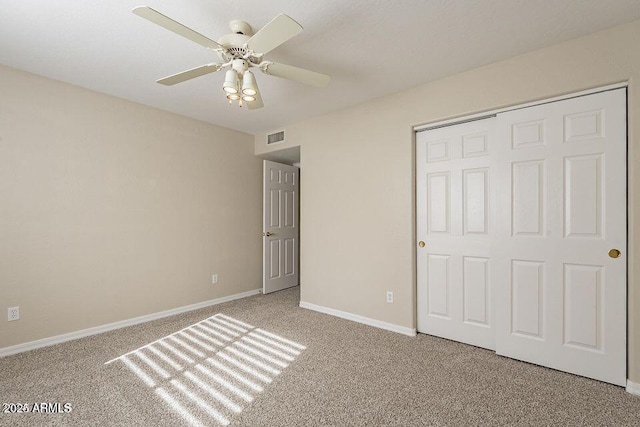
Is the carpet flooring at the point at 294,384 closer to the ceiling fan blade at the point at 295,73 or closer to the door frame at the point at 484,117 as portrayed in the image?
the door frame at the point at 484,117

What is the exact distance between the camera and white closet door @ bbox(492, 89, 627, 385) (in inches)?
77.2

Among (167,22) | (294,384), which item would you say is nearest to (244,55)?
(167,22)

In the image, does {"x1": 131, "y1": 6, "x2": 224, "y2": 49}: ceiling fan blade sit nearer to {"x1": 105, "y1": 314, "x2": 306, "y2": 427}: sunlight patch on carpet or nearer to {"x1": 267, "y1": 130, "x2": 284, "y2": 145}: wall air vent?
{"x1": 105, "y1": 314, "x2": 306, "y2": 427}: sunlight patch on carpet

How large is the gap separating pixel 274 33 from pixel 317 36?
1.94 feet

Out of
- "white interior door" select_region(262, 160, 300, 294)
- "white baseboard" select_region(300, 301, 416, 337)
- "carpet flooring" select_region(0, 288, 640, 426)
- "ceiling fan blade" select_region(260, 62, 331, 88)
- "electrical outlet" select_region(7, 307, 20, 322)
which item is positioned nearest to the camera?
"carpet flooring" select_region(0, 288, 640, 426)

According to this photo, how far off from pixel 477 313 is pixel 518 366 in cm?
48

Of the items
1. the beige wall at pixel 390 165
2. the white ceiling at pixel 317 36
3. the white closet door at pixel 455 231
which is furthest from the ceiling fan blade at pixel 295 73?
the white closet door at pixel 455 231

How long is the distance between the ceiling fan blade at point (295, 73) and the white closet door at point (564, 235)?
1599 millimetres

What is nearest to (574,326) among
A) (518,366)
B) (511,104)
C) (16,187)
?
(518,366)

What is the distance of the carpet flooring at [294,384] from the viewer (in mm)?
1661

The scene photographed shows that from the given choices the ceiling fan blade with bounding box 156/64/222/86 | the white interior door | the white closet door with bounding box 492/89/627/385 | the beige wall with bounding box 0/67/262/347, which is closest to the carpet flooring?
the white closet door with bounding box 492/89/627/385

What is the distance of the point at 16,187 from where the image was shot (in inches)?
96.9

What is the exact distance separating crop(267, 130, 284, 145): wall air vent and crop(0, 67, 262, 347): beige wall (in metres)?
0.52

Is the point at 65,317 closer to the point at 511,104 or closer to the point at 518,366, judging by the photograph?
the point at 518,366
